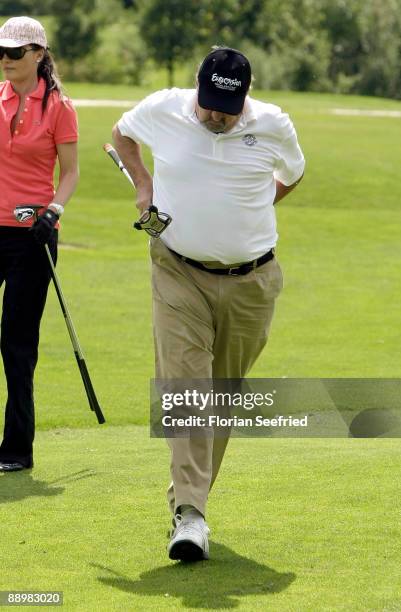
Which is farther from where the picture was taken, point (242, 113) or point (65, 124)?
point (65, 124)

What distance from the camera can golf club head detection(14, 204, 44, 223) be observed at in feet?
22.5

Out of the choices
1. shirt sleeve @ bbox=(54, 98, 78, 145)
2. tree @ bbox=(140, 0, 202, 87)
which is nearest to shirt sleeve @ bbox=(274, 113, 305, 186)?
shirt sleeve @ bbox=(54, 98, 78, 145)

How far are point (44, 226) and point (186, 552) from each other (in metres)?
2.09

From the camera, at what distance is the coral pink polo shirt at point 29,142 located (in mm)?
6980

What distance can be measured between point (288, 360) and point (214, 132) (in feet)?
22.1

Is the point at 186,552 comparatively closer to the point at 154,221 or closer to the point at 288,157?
the point at 154,221

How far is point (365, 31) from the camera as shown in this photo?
311ft

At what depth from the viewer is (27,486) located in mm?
6730

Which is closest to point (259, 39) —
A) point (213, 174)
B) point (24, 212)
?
point (24, 212)

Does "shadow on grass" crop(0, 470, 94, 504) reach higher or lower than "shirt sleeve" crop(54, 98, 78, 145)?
lower

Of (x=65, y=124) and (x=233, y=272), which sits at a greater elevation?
(x=65, y=124)

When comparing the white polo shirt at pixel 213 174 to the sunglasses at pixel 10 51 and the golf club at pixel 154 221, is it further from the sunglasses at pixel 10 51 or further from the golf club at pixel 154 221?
the sunglasses at pixel 10 51

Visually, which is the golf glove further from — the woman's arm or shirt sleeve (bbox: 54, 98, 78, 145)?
shirt sleeve (bbox: 54, 98, 78, 145)

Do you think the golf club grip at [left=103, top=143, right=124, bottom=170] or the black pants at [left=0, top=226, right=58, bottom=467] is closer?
the golf club grip at [left=103, top=143, right=124, bottom=170]
